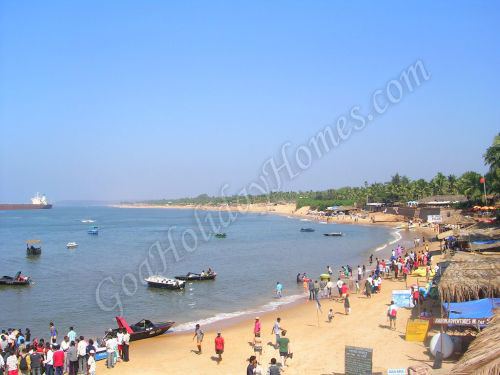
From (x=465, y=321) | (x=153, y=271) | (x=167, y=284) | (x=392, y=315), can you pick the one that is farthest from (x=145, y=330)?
(x=153, y=271)

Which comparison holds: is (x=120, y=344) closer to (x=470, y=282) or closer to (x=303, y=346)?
(x=303, y=346)

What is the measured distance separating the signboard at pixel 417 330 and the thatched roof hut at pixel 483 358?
20.1ft

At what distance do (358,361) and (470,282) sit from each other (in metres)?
6.06

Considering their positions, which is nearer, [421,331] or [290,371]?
[290,371]

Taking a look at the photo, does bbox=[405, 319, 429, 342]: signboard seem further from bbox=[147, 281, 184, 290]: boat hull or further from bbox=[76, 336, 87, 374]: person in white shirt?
bbox=[147, 281, 184, 290]: boat hull

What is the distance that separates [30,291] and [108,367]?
2183 cm

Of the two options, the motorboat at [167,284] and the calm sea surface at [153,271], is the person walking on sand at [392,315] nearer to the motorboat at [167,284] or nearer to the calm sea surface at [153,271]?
the calm sea surface at [153,271]

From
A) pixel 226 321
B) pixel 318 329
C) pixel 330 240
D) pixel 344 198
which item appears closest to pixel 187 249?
pixel 330 240

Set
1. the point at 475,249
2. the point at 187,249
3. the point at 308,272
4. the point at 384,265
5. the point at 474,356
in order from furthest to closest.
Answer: the point at 187,249 < the point at 308,272 < the point at 384,265 < the point at 475,249 < the point at 474,356

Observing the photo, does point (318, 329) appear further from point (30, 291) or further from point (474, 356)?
point (30, 291)

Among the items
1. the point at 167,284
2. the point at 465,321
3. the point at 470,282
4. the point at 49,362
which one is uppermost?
the point at 470,282

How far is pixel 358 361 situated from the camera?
43.0ft

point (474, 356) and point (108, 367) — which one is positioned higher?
point (474, 356)

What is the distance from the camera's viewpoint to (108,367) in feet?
57.0
